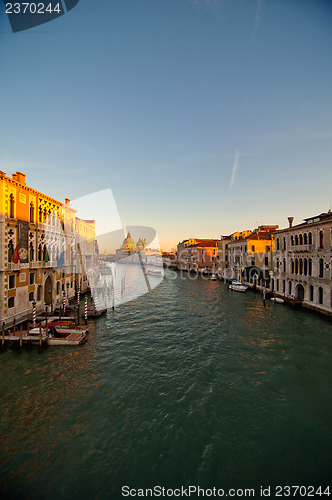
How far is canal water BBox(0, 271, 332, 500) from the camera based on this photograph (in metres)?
6.98

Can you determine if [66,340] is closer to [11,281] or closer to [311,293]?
[11,281]

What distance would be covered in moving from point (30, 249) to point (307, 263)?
1106 inches

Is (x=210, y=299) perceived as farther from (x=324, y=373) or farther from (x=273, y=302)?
(x=324, y=373)

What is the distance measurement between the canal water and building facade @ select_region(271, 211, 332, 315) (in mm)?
7177

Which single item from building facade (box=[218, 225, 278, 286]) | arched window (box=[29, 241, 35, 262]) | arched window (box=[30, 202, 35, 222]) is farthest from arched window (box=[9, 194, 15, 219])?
building facade (box=[218, 225, 278, 286])

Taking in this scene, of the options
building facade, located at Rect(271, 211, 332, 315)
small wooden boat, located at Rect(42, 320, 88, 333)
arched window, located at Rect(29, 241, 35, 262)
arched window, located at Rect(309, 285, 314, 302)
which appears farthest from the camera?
arched window, located at Rect(309, 285, 314, 302)

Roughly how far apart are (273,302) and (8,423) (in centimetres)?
2861

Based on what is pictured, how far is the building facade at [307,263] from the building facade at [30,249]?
87.2ft

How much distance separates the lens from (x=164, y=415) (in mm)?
9492

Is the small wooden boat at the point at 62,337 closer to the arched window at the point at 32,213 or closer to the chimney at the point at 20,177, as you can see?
the arched window at the point at 32,213

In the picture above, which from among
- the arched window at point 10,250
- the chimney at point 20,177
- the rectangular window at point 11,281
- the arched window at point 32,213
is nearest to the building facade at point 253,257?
the arched window at point 32,213

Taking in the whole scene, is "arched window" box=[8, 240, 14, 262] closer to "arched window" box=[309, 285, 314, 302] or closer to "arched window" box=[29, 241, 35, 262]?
"arched window" box=[29, 241, 35, 262]

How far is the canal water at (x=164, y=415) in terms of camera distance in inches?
275

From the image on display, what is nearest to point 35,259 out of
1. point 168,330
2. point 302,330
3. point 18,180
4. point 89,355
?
point 18,180
